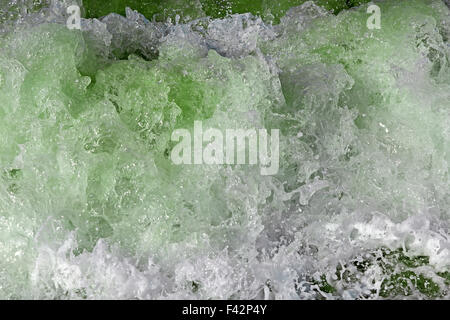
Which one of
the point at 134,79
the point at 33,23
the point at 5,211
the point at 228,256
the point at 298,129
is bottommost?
the point at 228,256

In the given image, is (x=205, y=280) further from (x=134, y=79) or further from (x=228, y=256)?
→ (x=134, y=79)

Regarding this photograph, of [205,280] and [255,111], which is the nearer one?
[205,280]

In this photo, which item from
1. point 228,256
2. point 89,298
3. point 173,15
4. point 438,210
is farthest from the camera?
point 173,15

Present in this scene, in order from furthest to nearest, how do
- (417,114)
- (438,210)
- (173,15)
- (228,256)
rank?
1. (173,15)
2. (417,114)
3. (438,210)
4. (228,256)

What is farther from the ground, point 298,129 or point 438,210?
point 298,129

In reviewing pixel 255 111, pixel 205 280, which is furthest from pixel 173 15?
pixel 205 280

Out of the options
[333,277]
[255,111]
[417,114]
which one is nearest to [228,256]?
[333,277]
